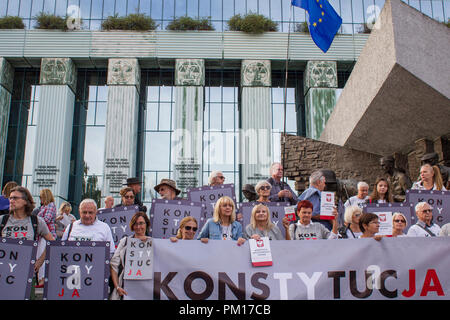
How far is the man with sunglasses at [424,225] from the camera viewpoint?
605cm

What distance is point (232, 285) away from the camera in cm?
Result: 484

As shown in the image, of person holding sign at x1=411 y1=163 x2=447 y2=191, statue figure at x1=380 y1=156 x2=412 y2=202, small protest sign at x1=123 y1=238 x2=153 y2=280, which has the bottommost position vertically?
small protest sign at x1=123 y1=238 x2=153 y2=280

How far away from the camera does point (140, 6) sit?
2581 cm

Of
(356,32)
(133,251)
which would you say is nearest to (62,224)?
(133,251)

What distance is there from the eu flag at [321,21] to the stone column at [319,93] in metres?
14.4

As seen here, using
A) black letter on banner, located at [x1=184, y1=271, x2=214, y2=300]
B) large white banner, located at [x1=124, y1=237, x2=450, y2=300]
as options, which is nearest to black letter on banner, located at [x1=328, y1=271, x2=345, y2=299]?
large white banner, located at [x1=124, y1=237, x2=450, y2=300]

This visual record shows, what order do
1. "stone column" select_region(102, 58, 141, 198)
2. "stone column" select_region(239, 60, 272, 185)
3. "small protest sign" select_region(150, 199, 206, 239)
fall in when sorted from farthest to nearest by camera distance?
"stone column" select_region(239, 60, 272, 185) → "stone column" select_region(102, 58, 141, 198) → "small protest sign" select_region(150, 199, 206, 239)

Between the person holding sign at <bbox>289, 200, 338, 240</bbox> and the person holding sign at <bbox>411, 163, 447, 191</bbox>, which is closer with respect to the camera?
the person holding sign at <bbox>289, 200, 338, 240</bbox>

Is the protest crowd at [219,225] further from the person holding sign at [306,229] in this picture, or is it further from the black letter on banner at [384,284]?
the black letter on banner at [384,284]

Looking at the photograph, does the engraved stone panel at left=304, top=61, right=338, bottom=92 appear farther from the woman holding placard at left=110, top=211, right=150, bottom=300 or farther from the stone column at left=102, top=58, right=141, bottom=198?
the woman holding placard at left=110, top=211, right=150, bottom=300

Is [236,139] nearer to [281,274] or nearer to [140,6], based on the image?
[140,6]

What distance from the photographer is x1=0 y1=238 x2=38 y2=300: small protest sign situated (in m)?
4.70

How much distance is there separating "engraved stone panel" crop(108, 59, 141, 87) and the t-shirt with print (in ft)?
64.8

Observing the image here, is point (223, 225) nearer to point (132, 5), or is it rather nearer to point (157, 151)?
point (157, 151)
